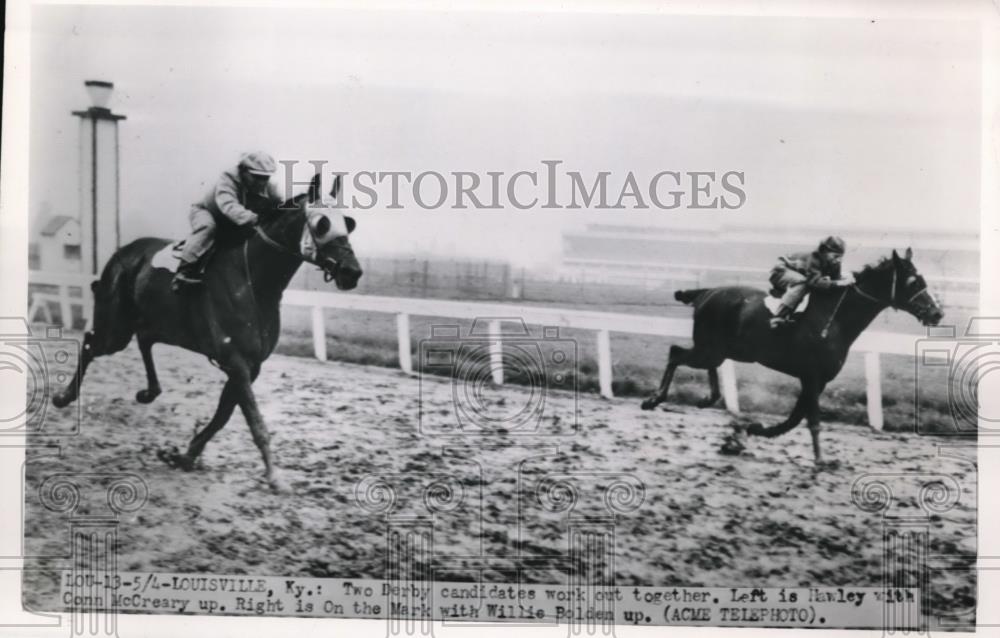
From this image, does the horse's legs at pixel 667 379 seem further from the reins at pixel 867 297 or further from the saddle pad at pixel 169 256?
the saddle pad at pixel 169 256

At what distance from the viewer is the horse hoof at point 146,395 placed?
12.2 feet

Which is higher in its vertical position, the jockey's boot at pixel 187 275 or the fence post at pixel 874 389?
the jockey's boot at pixel 187 275

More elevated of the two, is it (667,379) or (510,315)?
(510,315)

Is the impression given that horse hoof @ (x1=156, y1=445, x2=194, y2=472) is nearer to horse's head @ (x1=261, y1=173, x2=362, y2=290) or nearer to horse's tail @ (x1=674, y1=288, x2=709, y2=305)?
horse's head @ (x1=261, y1=173, x2=362, y2=290)

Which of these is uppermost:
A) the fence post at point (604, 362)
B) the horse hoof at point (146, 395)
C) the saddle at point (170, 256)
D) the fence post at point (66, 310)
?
the saddle at point (170, 256)

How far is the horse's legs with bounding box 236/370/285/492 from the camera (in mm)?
3678

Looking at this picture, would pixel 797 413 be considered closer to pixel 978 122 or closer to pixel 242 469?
pixel 978 122

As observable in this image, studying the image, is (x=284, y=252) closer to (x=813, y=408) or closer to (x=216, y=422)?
(x=216, y=422)

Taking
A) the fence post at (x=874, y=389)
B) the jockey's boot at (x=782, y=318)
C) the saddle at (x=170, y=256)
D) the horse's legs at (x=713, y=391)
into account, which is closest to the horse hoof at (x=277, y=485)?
the saddle at (x=170, y=256)

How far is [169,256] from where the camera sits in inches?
146

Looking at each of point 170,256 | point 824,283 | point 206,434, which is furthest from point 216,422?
point 824,283

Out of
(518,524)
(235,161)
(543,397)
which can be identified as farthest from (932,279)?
(235,161)

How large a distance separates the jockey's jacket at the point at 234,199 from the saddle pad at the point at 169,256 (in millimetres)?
231

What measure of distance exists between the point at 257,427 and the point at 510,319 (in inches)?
52.8
